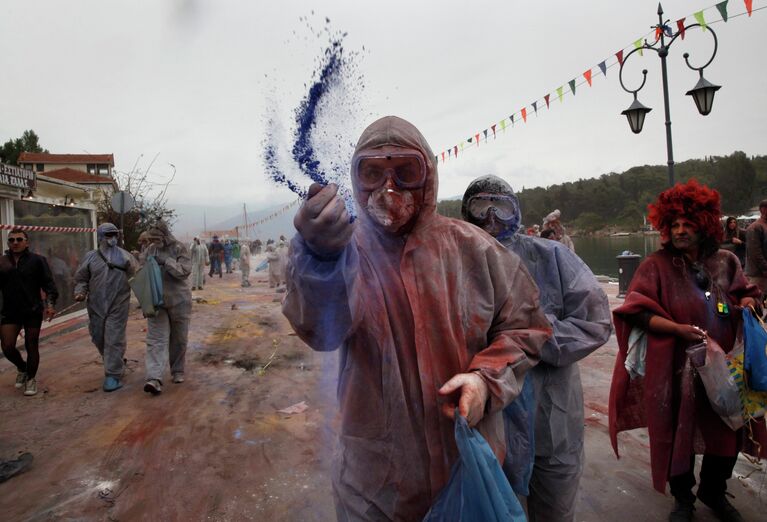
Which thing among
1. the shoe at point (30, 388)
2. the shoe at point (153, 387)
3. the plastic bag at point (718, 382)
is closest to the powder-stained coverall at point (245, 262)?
the shoe at point (30, 388)

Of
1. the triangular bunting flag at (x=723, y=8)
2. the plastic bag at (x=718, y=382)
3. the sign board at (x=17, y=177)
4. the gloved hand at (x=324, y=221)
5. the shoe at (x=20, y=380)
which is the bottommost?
the shoe at (x=20, y=380)

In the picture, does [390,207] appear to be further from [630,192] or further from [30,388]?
[630,192]

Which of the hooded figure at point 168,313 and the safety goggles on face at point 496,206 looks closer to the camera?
the safety goggles on face at point 496,206

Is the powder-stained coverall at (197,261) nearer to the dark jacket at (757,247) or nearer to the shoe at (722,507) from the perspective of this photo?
the dark jacket at (757,247)

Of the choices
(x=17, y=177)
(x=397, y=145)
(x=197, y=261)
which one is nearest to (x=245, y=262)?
(x=197, y=261)

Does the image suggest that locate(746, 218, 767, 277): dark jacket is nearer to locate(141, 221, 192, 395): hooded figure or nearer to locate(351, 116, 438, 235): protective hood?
locate(351, 116, 438, 235): protective hood

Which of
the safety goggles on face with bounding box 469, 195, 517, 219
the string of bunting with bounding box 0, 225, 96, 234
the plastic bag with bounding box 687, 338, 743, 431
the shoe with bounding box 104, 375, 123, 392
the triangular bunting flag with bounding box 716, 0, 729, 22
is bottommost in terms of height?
the shoe with bounding box 104, 375, 123, 392

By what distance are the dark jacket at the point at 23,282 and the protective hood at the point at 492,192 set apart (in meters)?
5.19

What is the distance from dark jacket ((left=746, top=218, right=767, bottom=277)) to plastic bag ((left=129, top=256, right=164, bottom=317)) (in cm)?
787

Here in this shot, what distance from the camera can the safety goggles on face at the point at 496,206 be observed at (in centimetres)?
272

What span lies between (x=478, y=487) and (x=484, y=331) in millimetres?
468

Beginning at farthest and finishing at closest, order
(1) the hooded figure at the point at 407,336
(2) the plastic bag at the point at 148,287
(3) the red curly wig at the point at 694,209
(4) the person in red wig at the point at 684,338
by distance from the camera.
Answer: (2) the plastic bag at the point at 148,287 < (3) the red curly wig at the point at 694,209 < (4) the person in red wig at the point at 684,338 < (1) the hooded figure at the point at 407,336

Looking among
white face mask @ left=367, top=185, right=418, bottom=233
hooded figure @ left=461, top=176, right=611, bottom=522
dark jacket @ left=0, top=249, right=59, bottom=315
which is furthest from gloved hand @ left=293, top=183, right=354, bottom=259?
dark jacket @ left=0, top=249, right=59, bottom=315

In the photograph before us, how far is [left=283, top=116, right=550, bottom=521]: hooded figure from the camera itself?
137 cm
